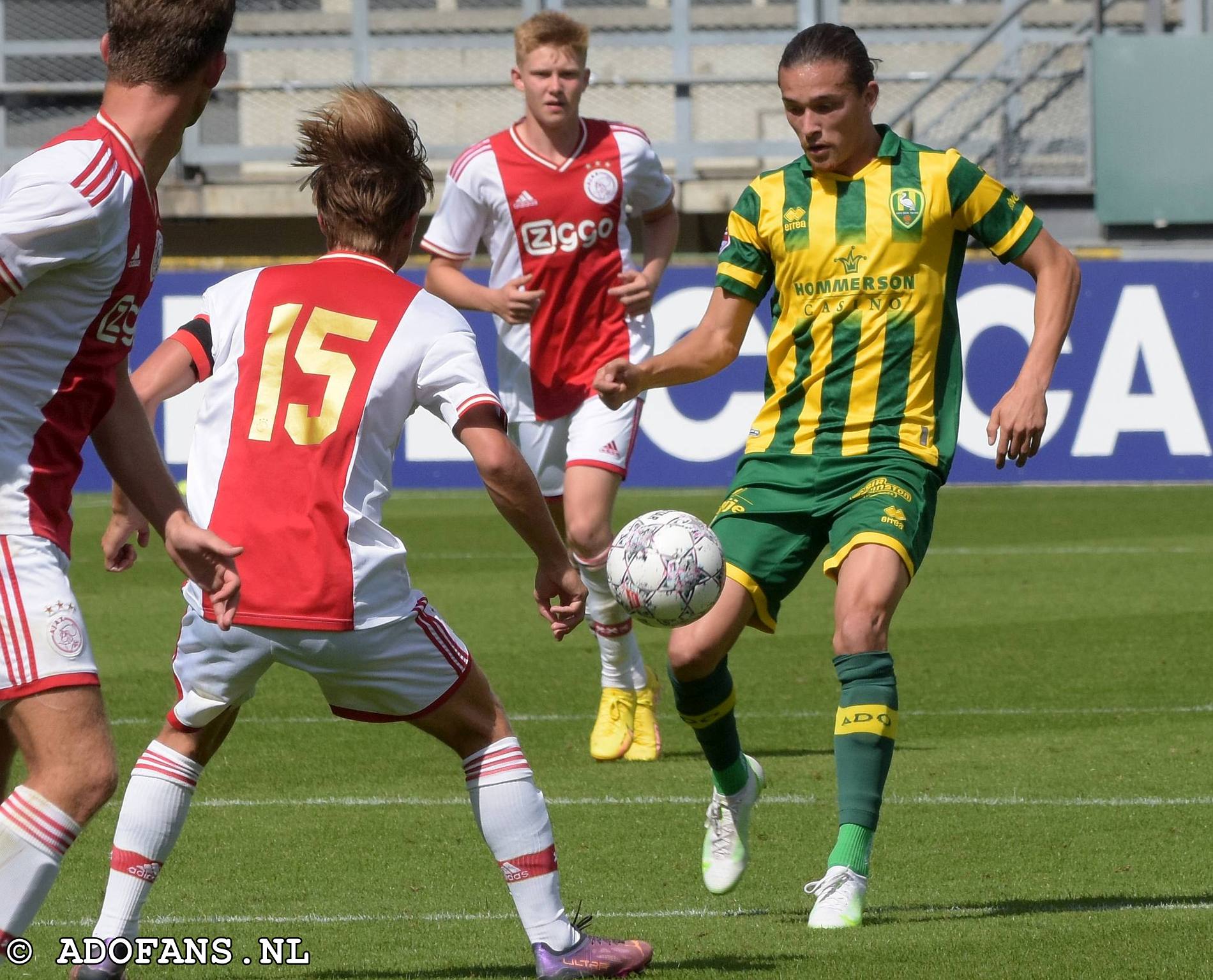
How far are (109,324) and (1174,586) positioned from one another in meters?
8.64

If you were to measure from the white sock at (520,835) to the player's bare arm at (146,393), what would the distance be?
0.85 meters

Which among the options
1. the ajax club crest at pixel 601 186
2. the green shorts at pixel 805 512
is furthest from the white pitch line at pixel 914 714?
the green shorts at pixel 805 512

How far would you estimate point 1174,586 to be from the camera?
11.0 m

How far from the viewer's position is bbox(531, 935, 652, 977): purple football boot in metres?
3.84

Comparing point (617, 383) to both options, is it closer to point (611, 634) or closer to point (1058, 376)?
point (611, 634)

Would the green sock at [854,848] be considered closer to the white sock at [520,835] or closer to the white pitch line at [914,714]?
the white sock at [520,835]

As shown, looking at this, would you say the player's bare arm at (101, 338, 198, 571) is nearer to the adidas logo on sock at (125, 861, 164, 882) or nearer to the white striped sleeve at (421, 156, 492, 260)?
the adidas logo on sock at (125, 861, 164, 882)

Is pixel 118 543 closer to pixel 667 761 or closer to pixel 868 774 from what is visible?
pixel 868 774

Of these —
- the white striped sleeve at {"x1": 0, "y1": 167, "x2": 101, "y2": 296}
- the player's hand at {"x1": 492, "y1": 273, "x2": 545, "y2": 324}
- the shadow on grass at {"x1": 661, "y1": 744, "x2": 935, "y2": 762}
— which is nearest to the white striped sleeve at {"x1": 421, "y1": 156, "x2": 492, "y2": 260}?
the player's hand at {"x1": 492, "y1": 273, "x2": 545, "y2": 324}

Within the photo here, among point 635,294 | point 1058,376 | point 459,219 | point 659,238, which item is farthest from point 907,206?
point 1058,376

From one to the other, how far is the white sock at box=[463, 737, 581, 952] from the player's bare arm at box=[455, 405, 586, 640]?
0.34 meters

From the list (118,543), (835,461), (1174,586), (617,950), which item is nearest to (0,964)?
(118,543)

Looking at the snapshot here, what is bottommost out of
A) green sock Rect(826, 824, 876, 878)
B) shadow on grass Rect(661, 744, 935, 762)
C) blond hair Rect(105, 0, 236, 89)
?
shadow on grass Rect(661, 744, 935, 762)

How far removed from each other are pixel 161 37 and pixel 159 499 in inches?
32.9
